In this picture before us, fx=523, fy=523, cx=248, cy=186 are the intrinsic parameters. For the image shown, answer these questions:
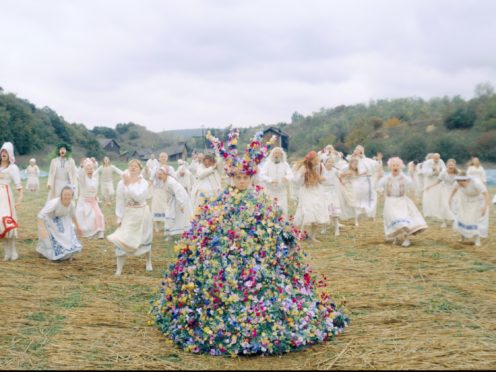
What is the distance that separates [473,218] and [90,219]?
26.1 ft

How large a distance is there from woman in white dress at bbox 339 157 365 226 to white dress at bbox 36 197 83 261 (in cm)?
719

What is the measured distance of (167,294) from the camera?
4.93 meters

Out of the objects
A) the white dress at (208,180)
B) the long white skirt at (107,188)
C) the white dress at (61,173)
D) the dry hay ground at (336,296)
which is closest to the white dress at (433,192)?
the dry hay ground at (336,296)

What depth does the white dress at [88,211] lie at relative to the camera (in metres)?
11.3

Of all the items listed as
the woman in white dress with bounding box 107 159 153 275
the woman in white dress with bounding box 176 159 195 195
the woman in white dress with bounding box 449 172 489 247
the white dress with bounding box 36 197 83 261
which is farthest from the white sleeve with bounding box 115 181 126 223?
the woman in white dress with bounding box 176 159 195 195

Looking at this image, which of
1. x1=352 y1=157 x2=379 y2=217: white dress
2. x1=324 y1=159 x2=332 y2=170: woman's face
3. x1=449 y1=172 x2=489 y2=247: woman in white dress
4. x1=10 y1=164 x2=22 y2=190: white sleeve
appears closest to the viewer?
x1=10 y1=164 x2=22 y2=190: white sleeve

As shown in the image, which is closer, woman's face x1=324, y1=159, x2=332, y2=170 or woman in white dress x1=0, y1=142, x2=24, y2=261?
woman in white dress x1=0, y1=142, x2=24, y2=261

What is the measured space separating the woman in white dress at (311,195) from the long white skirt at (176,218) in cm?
226

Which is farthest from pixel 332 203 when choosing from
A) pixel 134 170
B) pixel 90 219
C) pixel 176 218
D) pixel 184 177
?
pixel 134 170

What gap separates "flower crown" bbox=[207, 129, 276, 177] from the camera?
5160 mm

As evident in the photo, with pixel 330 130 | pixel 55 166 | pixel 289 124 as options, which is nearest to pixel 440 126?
pixel 330 130

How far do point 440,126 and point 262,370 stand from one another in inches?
2198

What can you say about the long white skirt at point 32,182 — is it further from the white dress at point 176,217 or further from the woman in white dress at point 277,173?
the woman in white dress at point 277,173

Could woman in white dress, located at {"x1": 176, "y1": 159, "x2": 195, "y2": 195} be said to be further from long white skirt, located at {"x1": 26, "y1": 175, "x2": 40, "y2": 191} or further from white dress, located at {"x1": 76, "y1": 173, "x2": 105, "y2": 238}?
long white skirt, located at {"x1": 26, "y1": 175, "x2": 40, "y2": 191}
